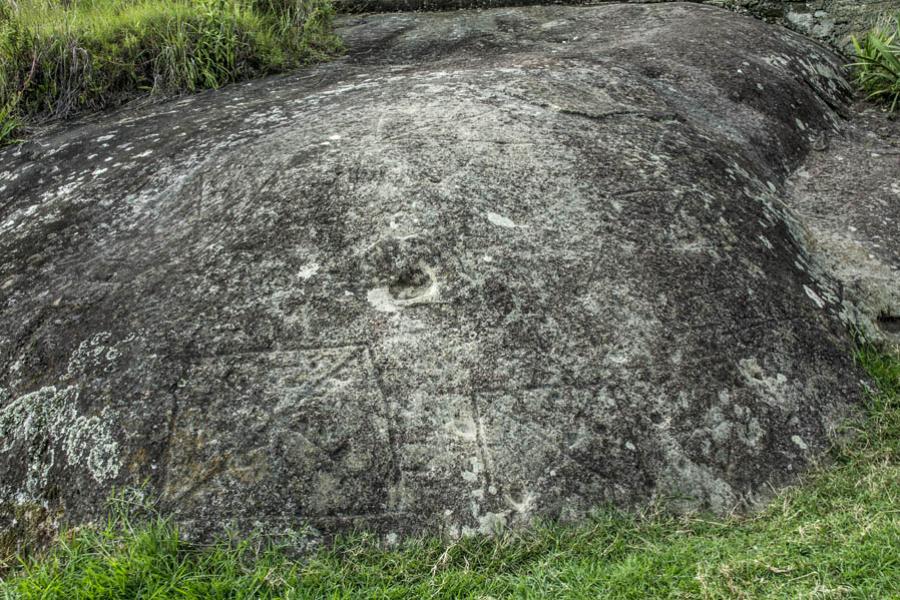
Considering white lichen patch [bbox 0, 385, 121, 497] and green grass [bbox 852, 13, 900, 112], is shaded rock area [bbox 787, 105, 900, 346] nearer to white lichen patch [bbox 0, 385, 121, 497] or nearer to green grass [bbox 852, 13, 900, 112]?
green grass [bbox 852, 13, 900, 112]

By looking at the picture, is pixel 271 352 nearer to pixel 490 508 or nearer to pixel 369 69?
pixel 490 508

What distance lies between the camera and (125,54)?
4.69m

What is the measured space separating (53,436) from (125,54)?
297cm

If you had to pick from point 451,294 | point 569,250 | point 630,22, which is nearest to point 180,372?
point 451,294

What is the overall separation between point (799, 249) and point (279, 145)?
2155 mm

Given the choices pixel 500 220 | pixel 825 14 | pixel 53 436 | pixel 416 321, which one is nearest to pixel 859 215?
pixel 500 220

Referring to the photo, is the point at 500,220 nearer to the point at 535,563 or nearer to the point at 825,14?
the point at 535,563

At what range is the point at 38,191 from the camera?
3.44m

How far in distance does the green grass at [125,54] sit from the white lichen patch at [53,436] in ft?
7.85

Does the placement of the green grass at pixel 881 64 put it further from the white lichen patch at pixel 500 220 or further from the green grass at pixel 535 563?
the green grass at pixel 535 563

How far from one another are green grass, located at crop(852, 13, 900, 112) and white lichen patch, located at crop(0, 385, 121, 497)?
479cm

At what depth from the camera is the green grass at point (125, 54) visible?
452 cm

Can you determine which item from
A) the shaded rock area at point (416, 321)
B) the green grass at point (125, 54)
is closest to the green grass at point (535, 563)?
the shaded rock area at point (416, 321)

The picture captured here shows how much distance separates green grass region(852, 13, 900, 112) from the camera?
508cm
